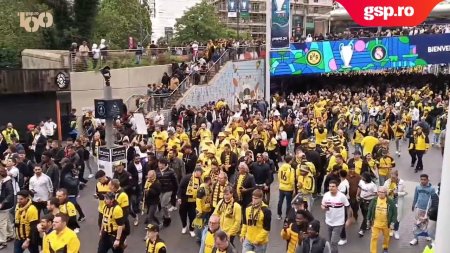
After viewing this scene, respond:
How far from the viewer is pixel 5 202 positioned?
10336 millimetres

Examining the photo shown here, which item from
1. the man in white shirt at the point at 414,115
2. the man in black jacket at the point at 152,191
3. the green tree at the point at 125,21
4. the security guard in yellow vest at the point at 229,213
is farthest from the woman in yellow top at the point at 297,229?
the green tree at the point at 125,21

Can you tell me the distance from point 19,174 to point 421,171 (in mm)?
10813

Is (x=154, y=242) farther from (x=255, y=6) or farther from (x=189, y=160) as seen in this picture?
(x=255, y=6)

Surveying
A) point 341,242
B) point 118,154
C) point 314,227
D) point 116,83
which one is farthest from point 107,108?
point 116,83

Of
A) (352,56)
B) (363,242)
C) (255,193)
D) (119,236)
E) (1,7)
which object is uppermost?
(1,7)

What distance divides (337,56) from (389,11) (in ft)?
90.2

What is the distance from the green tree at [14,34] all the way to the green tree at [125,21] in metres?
7.64

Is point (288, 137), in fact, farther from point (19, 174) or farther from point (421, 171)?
point (19, 174)

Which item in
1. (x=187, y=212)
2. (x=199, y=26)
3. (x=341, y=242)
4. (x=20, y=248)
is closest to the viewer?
(x=20, y=248)

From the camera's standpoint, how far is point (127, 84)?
25.3 m

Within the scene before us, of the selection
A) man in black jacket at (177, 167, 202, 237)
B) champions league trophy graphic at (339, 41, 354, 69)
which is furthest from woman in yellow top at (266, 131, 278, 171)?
champions league trophy graphic at (339, 41, 354, 69)

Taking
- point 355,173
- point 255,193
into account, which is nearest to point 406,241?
point 355,173

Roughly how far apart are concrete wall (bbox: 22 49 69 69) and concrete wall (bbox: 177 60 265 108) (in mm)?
5169

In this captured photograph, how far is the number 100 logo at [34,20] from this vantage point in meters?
25.3
